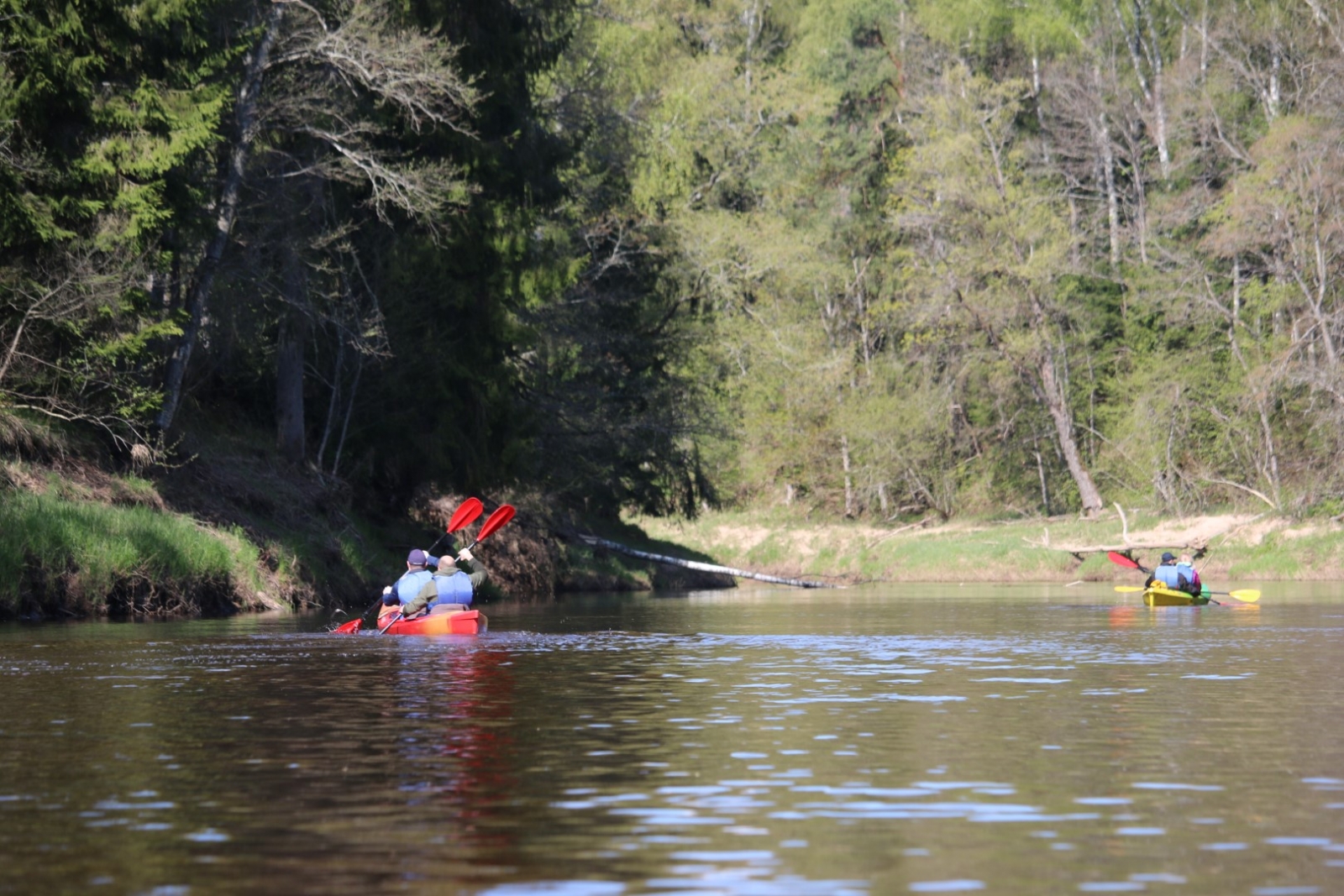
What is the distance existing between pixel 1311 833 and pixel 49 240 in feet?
59.5

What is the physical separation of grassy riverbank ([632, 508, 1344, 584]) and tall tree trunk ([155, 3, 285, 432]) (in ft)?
56.6

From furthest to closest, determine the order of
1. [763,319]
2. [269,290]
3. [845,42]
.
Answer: [845,42]
[763,319]
[269,290]

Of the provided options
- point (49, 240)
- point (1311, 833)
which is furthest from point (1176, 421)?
point (1311, 833)

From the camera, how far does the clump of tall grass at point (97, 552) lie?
20.7 m

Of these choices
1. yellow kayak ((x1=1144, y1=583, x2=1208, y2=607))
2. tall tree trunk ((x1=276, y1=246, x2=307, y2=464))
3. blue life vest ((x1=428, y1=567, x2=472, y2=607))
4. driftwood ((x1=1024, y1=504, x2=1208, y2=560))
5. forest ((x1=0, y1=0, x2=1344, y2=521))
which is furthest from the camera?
driftwood ((x1=1024, y1=504, x2=1208, y2=560))

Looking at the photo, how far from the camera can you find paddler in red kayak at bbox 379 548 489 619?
20.0 metres

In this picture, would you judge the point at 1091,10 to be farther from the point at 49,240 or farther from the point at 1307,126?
the point at 49,240

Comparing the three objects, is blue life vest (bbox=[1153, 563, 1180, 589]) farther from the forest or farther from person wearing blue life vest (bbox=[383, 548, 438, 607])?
person wearing blue life vest (bbox=[383, 548, 438, 607])

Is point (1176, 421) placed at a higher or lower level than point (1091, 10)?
lower

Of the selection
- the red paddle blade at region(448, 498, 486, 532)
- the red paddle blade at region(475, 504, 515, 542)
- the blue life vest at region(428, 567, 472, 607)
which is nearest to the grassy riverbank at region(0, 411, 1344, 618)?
the red paddle blade at region(448, 498, 486, 532)

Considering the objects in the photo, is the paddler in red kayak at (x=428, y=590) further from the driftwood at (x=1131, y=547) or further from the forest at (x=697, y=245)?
the driftwood at (x=1131, y=547)

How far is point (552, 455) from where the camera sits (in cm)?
3519

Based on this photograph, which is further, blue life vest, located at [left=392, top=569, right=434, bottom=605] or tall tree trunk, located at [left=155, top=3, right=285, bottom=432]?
tall tree trunk, located at [left=155, top=3, right=285, bottom=432]

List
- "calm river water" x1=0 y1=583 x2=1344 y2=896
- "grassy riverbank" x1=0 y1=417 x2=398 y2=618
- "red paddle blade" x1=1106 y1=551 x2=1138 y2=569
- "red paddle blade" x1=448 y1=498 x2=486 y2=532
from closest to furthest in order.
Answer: "calm river water" x1=0 y1=583 x2=1344 y2=896, "grassy riverbank" x1=0 y1=417 x2=398 y2=618, "red paddle blade" x1=448 y1=498 x2=486 y2=532, "red paddle blade" x1=1106 y1=551 x2=1138 y2=569
